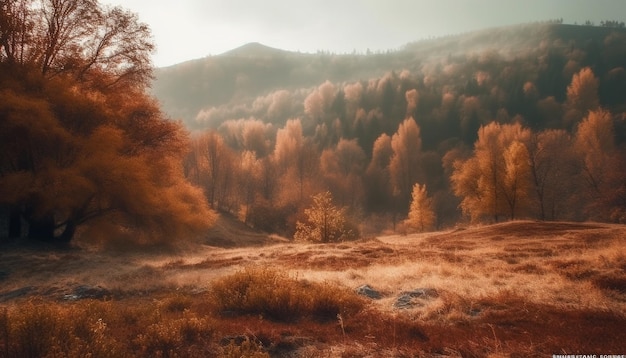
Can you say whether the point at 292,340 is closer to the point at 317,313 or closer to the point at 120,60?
the point at 317,313

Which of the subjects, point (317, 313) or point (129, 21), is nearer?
point (317, 313)

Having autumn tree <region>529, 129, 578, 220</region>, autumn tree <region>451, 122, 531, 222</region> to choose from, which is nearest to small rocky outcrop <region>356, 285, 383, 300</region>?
autumn tree <region>451, 122, 531, 222</region>

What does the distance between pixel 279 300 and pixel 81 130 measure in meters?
20.3

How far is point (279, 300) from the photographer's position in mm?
7758

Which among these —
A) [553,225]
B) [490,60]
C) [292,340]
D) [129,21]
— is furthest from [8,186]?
[490,60]

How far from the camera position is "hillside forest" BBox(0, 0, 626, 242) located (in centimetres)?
2014

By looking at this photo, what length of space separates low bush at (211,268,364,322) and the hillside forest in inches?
569

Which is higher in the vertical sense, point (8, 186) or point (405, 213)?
point (8, 186)

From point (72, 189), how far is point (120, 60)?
982 centimetres

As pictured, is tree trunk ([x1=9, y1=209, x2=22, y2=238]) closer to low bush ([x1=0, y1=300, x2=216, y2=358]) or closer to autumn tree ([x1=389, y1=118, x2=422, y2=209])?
low bush ([x1=0, y1=300, x2=216, y2=358])

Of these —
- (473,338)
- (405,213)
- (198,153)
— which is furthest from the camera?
(405,213)

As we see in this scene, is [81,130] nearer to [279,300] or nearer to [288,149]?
[279,300]

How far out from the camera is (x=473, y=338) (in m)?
5.96

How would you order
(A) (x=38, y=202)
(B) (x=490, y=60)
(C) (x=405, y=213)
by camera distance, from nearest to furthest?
(A) (x=38, y=202), (C) (x=405, y=213), (B) (x=490, y=60)
